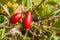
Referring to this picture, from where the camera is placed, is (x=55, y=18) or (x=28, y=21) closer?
(x=28, y=21)

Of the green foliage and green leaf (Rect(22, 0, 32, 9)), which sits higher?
green leaf (Rect(22, 0, 32, 9))

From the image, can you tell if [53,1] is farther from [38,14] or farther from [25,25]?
[25,25]

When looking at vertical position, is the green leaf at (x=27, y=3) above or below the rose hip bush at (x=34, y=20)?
above

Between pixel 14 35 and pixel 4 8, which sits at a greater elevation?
pixel 4 8

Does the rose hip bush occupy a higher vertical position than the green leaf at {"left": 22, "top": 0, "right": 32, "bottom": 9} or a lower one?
lower

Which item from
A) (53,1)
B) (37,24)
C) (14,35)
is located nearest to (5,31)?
(14,35)

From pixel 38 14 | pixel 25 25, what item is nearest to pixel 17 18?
pixel 25 25

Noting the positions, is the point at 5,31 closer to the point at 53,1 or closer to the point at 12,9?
the point at 12,9
